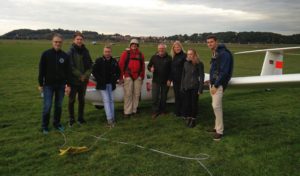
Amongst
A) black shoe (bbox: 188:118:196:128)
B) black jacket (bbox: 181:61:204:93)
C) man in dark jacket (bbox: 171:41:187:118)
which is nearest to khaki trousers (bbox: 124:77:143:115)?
man in dark jacket (bbox: 171:41:187:118)

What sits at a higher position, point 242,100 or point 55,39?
point 55,39

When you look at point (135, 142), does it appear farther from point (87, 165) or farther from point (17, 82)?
point (17, 82)

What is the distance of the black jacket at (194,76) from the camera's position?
6098 mm

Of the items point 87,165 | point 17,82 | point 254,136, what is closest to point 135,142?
point 87,165

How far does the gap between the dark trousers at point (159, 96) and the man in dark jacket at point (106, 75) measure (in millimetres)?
1104

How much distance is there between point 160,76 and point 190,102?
3.40 feet

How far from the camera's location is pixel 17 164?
4.47m

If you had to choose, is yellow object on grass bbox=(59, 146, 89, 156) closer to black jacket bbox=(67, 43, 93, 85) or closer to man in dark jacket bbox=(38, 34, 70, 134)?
man in dark jacket bbox=(38, 34, 70, 134)

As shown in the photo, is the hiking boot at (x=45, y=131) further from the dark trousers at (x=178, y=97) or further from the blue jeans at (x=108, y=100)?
the dark trousers at (x=178, y=97)

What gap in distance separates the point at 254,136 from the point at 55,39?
437 cm

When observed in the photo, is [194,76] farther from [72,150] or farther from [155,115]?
[72,150]

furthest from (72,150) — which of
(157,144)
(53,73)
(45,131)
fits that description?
(53,73)

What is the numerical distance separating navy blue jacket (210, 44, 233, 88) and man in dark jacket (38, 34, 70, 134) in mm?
2948

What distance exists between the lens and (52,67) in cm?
567
